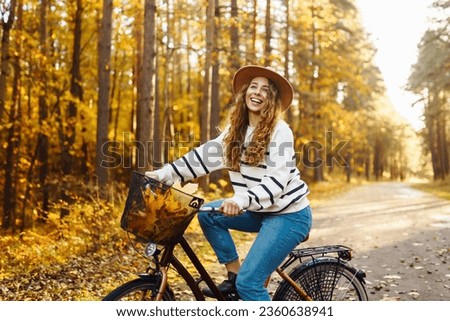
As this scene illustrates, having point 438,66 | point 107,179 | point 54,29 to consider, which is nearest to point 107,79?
point 107,179

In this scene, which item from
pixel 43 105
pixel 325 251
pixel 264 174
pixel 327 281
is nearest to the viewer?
pixel 264 174

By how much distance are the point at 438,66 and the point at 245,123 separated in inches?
495

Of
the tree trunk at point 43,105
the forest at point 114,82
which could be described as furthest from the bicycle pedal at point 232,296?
the tree trunk at point 43,105

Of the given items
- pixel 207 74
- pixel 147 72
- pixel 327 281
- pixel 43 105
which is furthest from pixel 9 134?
pixel 327 281

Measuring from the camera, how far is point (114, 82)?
19.3m

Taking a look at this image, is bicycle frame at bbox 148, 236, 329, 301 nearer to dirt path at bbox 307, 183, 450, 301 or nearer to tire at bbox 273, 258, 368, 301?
tire at bbox 273, 258, 368, 301

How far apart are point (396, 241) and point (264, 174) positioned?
19.9 feet

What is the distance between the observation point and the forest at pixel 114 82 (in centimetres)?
1018

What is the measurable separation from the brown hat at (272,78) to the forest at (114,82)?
4.72 meters

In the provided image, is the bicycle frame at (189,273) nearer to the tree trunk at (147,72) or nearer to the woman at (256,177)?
the woman at (256,177)

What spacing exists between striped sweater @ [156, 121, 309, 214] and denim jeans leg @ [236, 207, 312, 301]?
0.08 m

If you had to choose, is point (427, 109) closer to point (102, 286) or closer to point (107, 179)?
point (107, 179)

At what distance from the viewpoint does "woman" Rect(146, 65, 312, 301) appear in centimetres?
330

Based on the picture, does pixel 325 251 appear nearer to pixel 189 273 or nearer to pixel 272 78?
pixel 189 273
